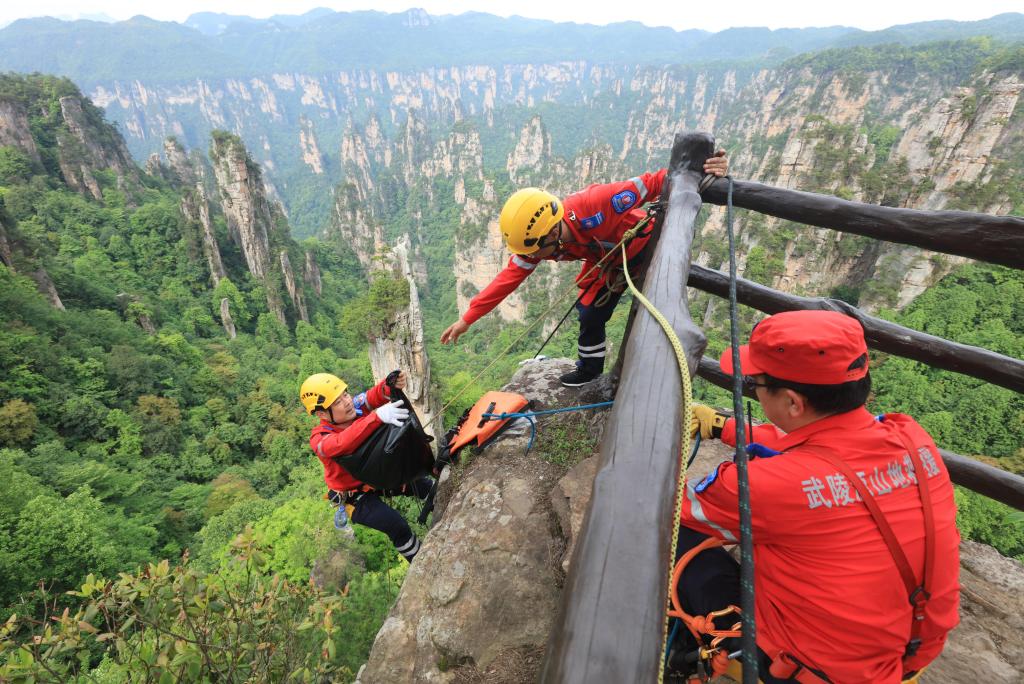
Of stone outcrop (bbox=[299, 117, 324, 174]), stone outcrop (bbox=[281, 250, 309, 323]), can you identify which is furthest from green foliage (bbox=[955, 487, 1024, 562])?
stone outcrop (bbox=[299, 117, 324, 174])

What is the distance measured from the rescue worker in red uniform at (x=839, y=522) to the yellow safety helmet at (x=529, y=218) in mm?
2051

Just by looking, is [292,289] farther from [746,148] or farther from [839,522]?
[746,148]

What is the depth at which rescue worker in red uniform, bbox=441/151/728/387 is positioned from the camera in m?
3.40

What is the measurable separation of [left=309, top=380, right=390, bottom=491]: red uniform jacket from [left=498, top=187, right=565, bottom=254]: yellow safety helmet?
1.74 metres

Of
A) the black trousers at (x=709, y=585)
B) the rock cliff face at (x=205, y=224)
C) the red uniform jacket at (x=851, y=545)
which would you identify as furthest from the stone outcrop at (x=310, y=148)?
the red uniform jacket at (x=851, y=545)

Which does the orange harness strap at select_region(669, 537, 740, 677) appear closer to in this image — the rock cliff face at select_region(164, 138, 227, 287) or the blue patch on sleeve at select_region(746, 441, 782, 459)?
the blue patch on sleeve at select_region(746, 441, 782, 459)

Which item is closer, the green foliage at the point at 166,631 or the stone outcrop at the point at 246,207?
the green foliage at the point at 166,631

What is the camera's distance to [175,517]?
20.4m

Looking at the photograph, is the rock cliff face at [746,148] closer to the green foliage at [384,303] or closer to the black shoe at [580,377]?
the green foliage at [384,303]

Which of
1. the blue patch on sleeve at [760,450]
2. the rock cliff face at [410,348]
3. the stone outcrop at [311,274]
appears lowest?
the stone outcrop at [311,274]

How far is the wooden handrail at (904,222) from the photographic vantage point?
88.4 inches

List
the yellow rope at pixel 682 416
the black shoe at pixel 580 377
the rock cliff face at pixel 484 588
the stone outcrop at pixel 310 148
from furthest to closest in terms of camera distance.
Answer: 1. the stone outcrop at pixel 310 148
2. the black shoe at pixel 580 377
3. the rock cliff face at pixel 484 588
4. the yellow rope at pixel 682 416

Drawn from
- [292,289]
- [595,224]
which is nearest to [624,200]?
[595,224]

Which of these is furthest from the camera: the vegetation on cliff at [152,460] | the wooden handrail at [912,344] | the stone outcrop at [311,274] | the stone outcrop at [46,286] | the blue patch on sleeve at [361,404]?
the stone outcrop at [311,274]
